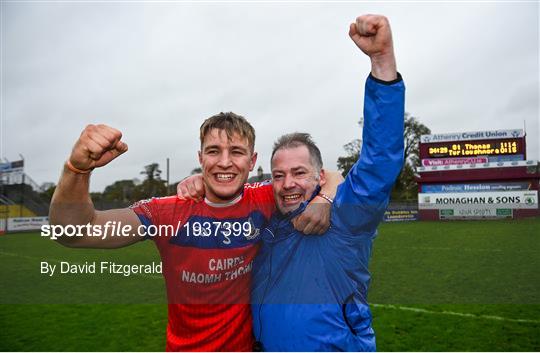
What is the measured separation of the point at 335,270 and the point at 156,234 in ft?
3.67

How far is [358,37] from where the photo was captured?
1.93m

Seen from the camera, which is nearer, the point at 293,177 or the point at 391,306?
the point at 293,177

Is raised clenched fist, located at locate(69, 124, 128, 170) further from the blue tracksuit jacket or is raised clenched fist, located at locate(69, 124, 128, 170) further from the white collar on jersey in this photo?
the blue tracksuit jacket

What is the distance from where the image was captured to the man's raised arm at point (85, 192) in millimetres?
1901

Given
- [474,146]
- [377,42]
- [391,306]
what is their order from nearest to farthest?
[377,42] → [391,306] → [474,146]

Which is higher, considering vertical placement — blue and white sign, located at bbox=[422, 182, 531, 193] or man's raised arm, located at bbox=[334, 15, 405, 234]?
blue and white sign, located at bbox=[422, 182, 531, 193]

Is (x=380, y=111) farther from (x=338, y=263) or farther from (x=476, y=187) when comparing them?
(x=476, y=187)

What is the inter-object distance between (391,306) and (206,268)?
5.26m

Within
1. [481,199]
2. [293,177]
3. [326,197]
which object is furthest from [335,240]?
[481,199]

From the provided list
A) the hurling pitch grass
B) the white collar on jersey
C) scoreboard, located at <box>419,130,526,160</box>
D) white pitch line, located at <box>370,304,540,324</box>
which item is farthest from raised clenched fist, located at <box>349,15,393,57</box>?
scoreboard, located at <box>419,130,526,160</box>

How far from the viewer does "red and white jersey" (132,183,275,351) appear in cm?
235

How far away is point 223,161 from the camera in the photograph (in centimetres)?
231

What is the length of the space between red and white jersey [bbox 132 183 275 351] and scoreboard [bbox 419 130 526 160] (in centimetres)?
3266

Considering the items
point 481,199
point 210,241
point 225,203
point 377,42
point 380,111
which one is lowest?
point 210,241
